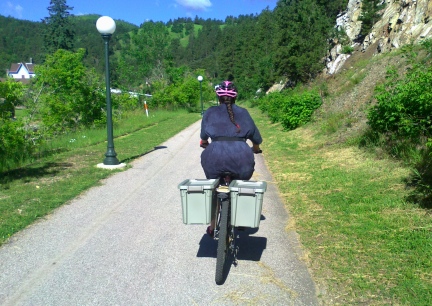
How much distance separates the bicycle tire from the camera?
419 centimetres

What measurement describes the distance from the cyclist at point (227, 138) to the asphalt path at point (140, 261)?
1.02 metres

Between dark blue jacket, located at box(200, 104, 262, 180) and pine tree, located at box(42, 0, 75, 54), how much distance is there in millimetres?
61652

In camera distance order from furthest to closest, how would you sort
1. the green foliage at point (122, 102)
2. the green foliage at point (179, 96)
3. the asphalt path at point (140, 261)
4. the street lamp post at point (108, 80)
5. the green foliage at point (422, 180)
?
the green foliage at point (179, 96) → the green foliage at point (122, 102) → the street lamp post at point (108, 80) → the green foliage at point (422, 180) → the asphalt path at point (140, 261)

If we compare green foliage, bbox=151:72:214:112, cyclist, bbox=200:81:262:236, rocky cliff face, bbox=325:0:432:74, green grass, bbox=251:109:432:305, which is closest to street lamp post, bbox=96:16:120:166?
green grass, bbox=251:109:432:305

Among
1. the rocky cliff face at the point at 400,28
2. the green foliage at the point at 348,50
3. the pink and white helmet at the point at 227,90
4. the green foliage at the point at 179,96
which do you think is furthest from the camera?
the green foliage at the point at 179,96

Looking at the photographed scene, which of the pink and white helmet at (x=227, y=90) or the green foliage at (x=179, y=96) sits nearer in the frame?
the pink and white helmet at (x=227, y=90)

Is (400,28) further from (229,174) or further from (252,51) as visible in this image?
(252,51)

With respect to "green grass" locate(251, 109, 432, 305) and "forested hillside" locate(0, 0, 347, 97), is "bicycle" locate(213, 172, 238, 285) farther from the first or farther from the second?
"forested hillside" locate(0, 0, 347, 97)

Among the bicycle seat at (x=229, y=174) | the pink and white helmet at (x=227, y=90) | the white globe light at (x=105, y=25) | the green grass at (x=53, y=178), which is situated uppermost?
the white globe light at (x=105, y=25)

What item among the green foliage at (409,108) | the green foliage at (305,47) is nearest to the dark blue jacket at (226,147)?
the green foliage at (409,108)

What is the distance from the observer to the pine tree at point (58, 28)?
61938 millimetres

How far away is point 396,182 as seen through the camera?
734 cm

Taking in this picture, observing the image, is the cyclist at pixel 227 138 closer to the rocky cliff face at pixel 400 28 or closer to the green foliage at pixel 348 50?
the rocky cliff face at pixel 400 28

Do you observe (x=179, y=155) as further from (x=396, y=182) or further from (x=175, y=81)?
(x=175, y=81)
